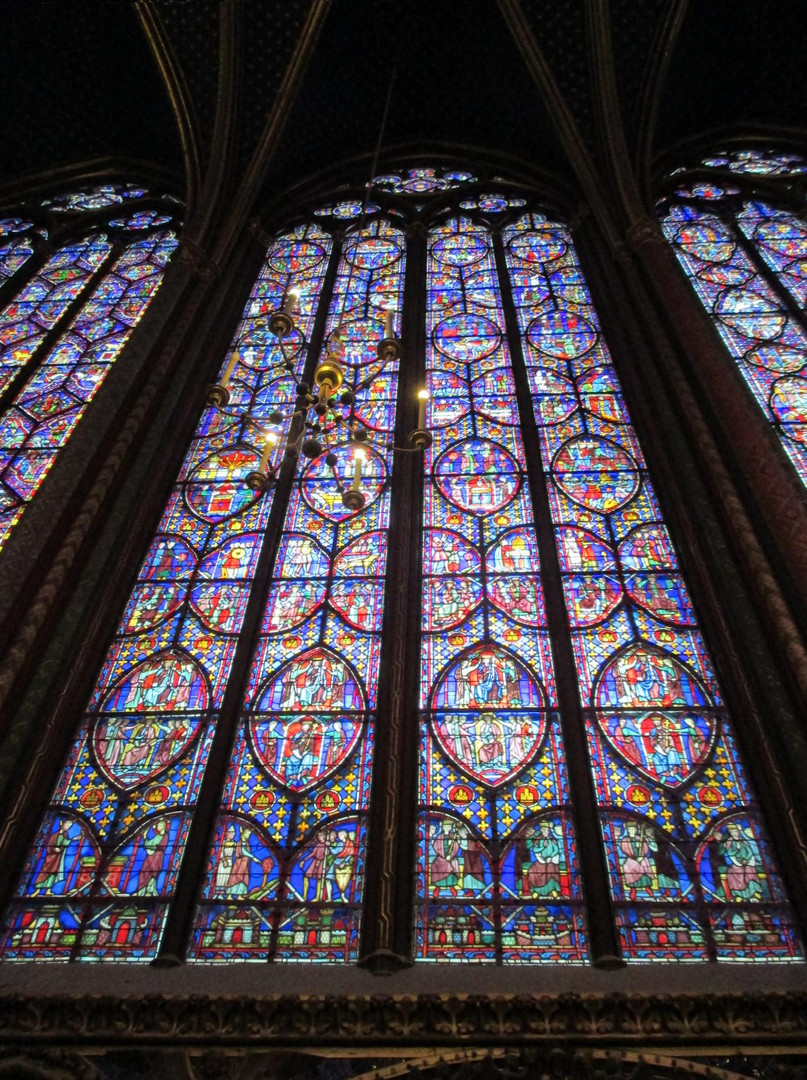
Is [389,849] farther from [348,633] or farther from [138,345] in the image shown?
[138,345]

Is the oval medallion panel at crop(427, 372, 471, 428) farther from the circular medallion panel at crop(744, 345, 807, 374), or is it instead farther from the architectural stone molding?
the architectural stone molding

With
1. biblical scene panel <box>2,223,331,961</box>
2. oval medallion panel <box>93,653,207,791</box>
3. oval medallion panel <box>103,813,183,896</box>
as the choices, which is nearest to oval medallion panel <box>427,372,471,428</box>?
biblical scene panel <box>2,223,331,961</box>

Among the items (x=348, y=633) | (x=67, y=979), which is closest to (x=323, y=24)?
(x=348, y=633)

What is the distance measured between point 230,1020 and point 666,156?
1120 centimetres

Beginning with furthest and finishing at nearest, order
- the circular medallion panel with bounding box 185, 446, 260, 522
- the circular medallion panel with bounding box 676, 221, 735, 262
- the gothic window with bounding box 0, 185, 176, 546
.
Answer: the circular medallion panel with bounding box 676, 221, 735, 262 < the gothic window with bounding box 0, 185, 176, 546 < the circular medallion panel with bounding box 185, 446, 260, 522

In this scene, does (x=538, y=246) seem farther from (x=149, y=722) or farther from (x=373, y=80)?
(x=149, y=722)

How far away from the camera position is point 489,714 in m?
5.82

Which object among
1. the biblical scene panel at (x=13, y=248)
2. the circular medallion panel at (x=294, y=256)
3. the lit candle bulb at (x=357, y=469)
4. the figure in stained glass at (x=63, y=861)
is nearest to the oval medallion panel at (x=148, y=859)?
the figure in stained glass at (x=63, y=861)

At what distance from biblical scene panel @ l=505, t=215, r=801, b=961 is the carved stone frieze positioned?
502mm

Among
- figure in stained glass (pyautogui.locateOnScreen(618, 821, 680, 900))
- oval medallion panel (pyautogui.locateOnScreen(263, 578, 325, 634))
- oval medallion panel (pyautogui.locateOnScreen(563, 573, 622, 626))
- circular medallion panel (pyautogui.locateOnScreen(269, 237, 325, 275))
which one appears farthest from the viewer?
circular medallion panel (pyautogui.locateOnScreen(269, 237, 325, 275))

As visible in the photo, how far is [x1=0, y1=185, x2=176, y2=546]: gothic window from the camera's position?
27.6 feet

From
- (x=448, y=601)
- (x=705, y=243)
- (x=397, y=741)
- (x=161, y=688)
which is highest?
(x=705, y=243)

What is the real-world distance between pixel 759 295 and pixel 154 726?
286 inches

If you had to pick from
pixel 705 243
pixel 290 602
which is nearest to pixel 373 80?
pixel 705 243
